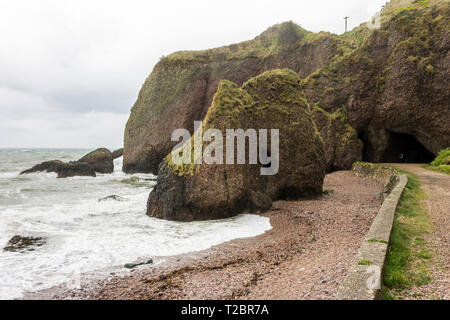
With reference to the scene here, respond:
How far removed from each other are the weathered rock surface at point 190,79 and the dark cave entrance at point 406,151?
1286 centimetres

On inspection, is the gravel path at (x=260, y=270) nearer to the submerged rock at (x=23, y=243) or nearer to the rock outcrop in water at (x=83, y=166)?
the submerged rock at (x=23, y=243)

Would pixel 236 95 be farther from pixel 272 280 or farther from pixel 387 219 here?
pixel 272 280

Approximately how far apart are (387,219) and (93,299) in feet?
23.3

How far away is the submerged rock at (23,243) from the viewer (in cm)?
855

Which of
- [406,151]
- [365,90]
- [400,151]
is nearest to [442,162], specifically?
[365,90]

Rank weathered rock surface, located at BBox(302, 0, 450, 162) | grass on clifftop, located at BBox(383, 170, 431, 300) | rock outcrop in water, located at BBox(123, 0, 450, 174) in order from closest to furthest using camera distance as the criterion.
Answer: grass on clifftop, located at BBox(383, 170, 431, 300) → weathered rock surface, located at BBox(302, 0, 450, 162) → rock outcrop in water, located at BBox(123, 0, 450, 174)

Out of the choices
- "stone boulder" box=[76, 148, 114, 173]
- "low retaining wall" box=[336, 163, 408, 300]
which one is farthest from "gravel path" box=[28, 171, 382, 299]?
"stone boulder" box=[76, 148, 114, 173]

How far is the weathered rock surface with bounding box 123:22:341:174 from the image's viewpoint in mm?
37750

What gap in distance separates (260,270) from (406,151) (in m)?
30.8

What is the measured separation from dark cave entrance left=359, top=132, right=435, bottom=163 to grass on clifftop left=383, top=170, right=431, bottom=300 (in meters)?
20.6

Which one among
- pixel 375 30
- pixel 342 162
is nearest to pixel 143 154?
→ pixel 342 162

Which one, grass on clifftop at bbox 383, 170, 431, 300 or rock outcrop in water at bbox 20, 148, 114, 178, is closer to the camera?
grass on clifftop at bbox 383, 170, 431, 300

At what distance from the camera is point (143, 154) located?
38062 mm

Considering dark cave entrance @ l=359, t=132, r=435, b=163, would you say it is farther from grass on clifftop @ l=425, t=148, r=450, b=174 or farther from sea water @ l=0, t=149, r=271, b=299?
sea water @ l=0, t=149, r=271, b=299
